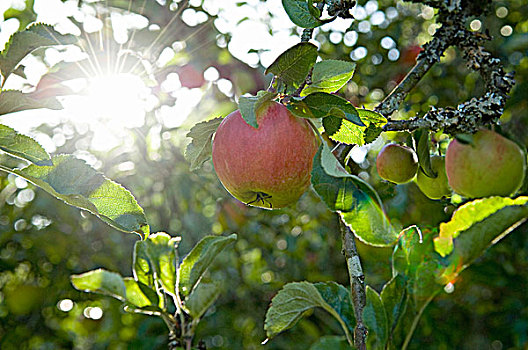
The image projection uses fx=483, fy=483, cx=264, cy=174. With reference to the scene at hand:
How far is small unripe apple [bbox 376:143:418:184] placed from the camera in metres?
0.88

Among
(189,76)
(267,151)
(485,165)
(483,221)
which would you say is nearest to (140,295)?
(267,151)

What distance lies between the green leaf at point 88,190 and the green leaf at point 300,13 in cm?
34

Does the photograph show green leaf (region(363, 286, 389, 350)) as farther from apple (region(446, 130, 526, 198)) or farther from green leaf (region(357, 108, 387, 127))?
apple (region(446, 130, 526, 198))

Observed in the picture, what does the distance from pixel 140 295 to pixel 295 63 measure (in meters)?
0.45

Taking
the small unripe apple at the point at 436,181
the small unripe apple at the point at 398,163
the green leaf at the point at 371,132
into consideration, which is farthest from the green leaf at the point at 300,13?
the small unripe apple at the point at 436,181

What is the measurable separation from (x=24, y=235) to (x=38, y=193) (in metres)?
0.28

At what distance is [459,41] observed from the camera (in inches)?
32.9

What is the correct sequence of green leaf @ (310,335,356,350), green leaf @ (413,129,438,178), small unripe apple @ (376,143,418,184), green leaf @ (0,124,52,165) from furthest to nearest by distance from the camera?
1. small unripe apple @ (376,143,418,184)
2. green leaf @ (413,129,438,178)
3. green leaf @ (0,124,52,165)
4. green leaf @ (310,335,356,350)

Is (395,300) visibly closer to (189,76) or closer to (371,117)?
(371,117)

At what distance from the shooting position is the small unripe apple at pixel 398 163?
2.90ft

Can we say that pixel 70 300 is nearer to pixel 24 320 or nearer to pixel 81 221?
pixel 24 320

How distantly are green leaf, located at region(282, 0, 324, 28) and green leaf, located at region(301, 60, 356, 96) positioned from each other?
6 centimetres

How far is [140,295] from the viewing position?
2.63ft

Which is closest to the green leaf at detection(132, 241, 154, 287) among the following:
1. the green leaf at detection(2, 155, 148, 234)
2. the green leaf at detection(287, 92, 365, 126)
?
the green leaf at detection(2, 155, 148, 234)
